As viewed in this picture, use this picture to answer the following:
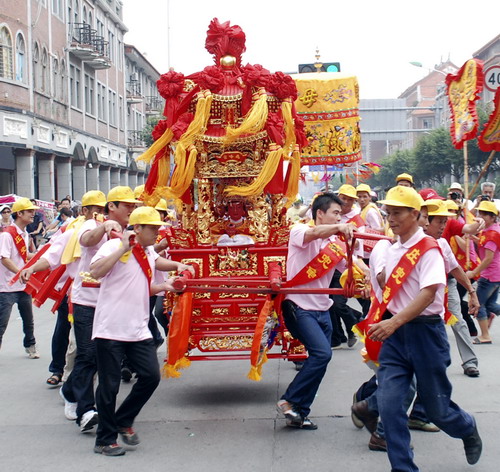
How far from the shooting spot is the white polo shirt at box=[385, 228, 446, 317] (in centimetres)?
459

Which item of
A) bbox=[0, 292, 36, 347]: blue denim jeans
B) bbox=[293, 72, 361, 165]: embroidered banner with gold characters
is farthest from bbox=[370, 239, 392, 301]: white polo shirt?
bbox=[293, 72, 361, 165]: embroidered banner with gold characters

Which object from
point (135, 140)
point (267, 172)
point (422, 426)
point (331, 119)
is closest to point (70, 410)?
point (267, 172)

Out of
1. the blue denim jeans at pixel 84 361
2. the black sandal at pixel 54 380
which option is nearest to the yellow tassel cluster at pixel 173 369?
the blue denim jeans at pixel 84 361

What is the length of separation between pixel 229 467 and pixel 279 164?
3.22 meters

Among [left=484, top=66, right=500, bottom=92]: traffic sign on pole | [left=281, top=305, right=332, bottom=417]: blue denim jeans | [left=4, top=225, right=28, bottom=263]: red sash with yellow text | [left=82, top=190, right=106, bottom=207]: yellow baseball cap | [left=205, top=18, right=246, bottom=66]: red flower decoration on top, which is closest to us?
[left=281, top=305, right=332, bottom=417]: blue denim jeans

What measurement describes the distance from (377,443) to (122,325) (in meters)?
1.96

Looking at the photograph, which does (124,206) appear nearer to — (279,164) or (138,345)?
(138,345)

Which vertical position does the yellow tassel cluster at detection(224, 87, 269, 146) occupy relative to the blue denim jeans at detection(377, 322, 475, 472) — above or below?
above

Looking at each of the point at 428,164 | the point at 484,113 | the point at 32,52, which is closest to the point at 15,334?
the point at 32,52

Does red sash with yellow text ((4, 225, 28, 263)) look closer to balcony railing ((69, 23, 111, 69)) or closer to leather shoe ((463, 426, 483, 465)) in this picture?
leather shoe ((463, 426, 483, 465))

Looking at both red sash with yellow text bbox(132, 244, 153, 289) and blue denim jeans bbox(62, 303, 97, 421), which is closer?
red sash with yellow text bbox(132, 244, 153, 289)

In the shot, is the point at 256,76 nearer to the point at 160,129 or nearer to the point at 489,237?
the point at 160,129

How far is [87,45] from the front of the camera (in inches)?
1332

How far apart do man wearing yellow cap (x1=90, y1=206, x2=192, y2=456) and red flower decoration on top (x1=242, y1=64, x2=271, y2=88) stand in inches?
96.8
